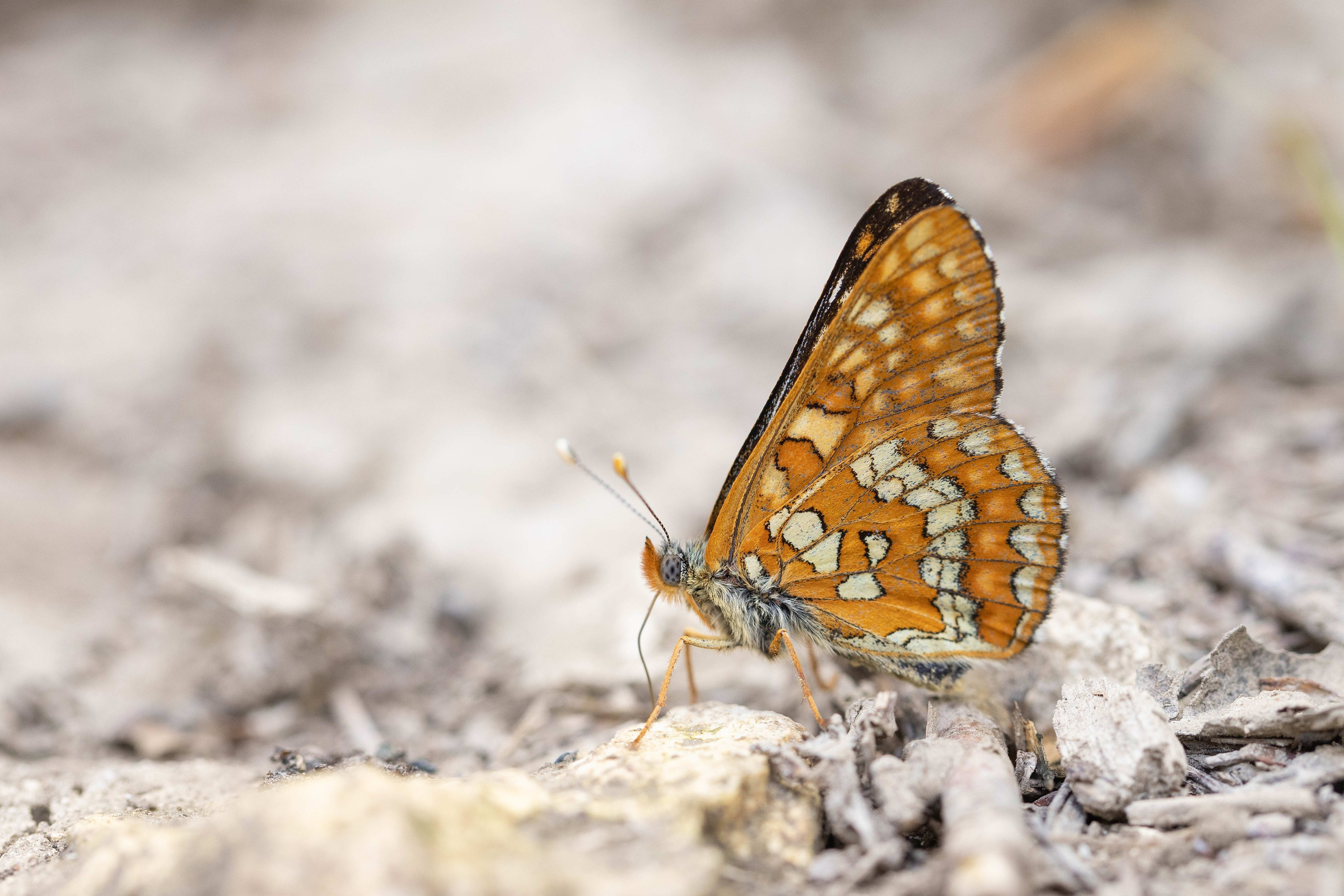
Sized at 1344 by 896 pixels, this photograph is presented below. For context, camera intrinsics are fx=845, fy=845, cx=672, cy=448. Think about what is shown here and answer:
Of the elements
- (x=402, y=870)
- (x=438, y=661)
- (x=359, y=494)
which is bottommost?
(x=402, y=870)

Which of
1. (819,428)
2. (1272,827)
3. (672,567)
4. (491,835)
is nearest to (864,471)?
(819,428)

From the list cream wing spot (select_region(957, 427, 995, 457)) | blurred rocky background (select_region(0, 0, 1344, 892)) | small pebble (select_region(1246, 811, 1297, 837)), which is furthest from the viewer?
blurred rocky background (select_region(0, 0, 1344, 892))

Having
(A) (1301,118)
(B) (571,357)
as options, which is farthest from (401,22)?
(A) (1301,118)

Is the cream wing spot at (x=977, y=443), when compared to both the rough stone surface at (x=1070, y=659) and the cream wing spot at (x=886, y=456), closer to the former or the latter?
the cream wing spot at (x=886, y=456)

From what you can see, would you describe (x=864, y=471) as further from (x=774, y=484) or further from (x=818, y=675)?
(x=818, y=675)

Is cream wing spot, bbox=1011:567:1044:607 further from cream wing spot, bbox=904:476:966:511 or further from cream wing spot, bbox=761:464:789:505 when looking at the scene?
cream wing spot, bbox=761:464:789:505

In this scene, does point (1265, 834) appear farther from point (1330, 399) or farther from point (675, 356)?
point (675, 356)

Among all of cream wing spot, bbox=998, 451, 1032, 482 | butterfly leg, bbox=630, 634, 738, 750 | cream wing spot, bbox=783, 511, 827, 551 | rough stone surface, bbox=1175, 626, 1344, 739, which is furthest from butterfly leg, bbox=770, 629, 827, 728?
rough stone surface, bbox=1175, 626, 1344, 739
